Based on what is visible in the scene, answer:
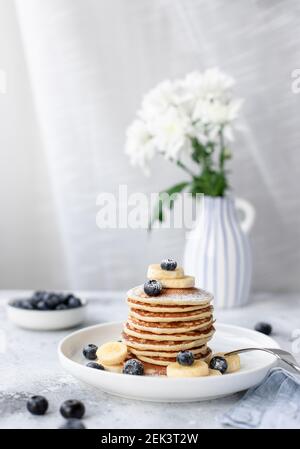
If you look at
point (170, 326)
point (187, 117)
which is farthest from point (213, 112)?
point (170, 326)

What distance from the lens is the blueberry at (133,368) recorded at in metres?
1.24

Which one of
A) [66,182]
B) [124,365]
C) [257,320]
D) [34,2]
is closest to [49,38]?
[34,2]

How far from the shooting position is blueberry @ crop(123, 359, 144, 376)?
1241 mm

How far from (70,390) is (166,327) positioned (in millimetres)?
228

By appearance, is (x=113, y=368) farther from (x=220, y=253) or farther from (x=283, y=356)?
(x=220, y=253)

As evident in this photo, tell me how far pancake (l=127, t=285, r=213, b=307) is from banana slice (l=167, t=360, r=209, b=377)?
125 mm

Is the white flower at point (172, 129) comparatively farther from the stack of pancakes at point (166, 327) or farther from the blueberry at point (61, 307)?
the stack of pancakes at point (166, 327)

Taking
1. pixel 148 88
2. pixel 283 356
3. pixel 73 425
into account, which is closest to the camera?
pixel 73 425

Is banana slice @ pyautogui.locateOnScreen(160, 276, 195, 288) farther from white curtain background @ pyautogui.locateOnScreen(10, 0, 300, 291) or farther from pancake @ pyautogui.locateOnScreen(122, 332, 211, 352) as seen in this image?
white curtain background @ pyautogui.locateOnScreen(10, 0, 300, 291)

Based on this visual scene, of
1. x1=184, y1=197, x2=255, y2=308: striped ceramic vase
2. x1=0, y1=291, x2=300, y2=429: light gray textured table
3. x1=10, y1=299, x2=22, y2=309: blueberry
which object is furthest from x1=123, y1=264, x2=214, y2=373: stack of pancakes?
x1=184, y1=197, x2=255, y2=308: striped ceramic vase

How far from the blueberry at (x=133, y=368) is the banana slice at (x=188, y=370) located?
0.06 m

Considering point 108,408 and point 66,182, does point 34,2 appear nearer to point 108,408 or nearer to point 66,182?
point 66,182

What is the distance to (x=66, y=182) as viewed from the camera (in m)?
2.59

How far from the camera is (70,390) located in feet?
4.22
